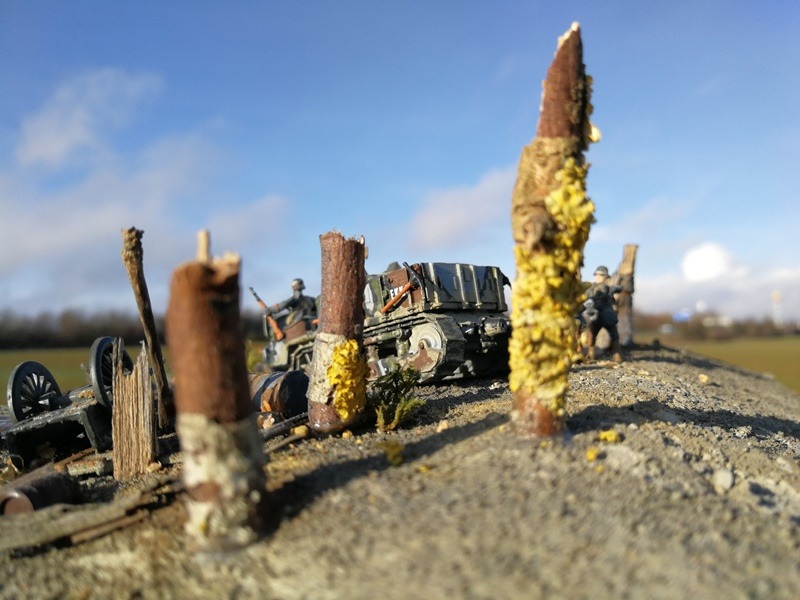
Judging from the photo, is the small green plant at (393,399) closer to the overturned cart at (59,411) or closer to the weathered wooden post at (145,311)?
the weathered wooden post at (145,311)

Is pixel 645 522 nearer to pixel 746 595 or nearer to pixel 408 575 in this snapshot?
pixel 746 595

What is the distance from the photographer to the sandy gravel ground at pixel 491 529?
448 centimetres

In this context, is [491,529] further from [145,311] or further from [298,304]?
[298,304]

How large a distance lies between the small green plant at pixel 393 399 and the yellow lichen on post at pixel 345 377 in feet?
1.32

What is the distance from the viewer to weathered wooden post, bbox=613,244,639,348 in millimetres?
19031

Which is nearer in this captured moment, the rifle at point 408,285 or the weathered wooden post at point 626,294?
the rifle at point 408,285

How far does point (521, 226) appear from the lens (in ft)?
20.5

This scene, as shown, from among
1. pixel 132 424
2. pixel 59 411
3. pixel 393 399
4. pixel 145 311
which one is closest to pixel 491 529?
pixel 393 399

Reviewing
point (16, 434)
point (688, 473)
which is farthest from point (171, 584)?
point (16, 434)

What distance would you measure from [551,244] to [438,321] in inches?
220

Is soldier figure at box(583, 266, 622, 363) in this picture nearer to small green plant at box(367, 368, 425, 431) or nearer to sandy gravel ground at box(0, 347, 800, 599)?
small green plant at box(367, 368, 425, 431)

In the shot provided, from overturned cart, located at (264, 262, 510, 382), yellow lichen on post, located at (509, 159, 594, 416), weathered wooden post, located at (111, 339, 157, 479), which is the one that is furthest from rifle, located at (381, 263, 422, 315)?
yellow lichen on post, located at (509, 159, 594, 416)

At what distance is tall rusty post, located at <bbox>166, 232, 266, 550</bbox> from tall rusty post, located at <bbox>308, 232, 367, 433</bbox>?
267cm

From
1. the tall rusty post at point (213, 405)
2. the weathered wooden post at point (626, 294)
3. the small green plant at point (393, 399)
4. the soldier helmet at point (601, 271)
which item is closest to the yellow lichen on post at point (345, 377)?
the small green plant at point (393, 399)
